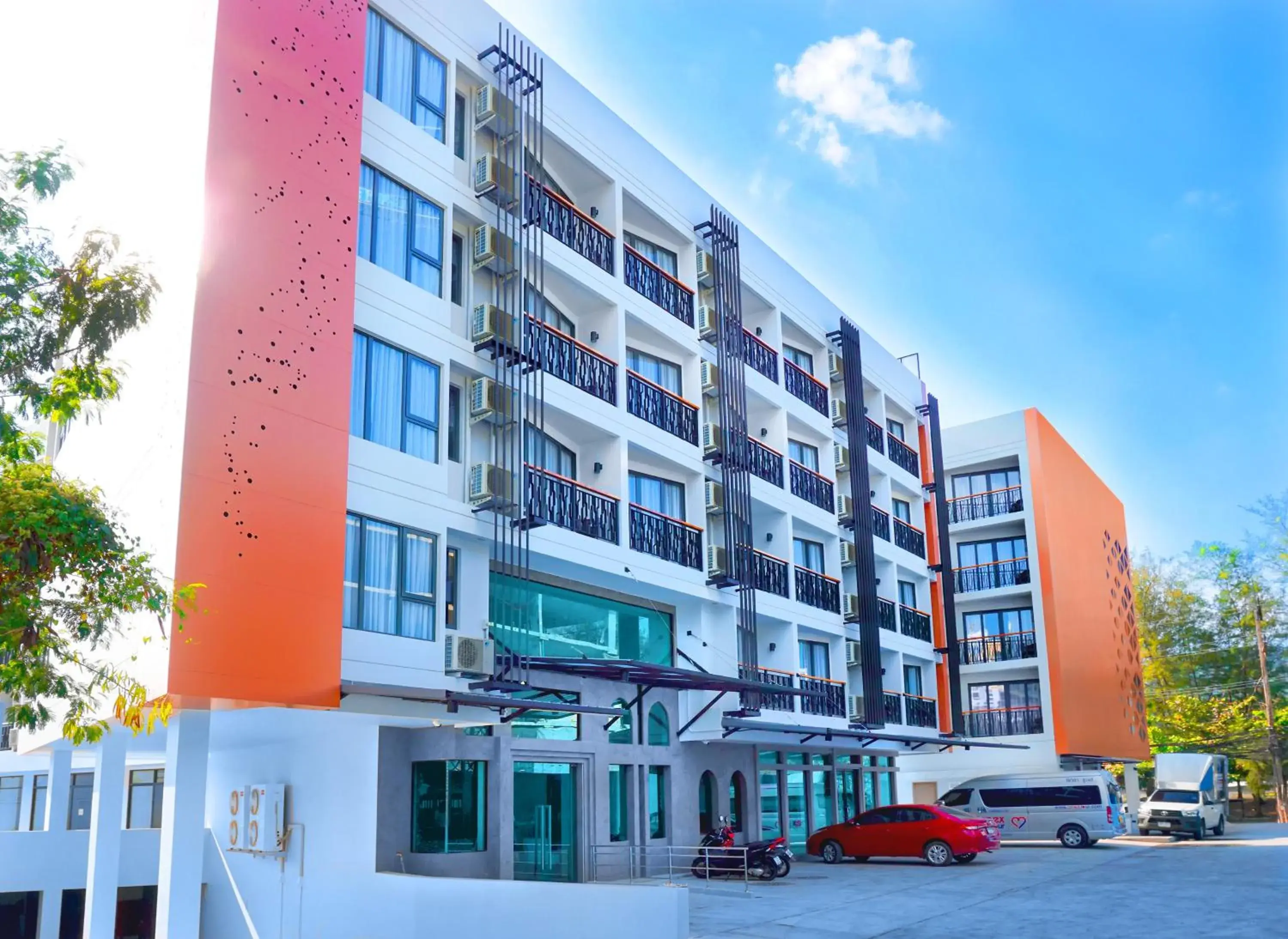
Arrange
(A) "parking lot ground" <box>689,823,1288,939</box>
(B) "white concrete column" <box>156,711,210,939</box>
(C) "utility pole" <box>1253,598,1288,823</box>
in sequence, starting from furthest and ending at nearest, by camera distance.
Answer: (C) "utility pole" <box>1253,598,1288,823</box> < (A) "parking lot ground" <box>689,823,1288,939</box> < (B) "white concrete column" <box>156,711,210,939</box>

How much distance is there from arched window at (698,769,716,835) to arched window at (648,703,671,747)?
192 cm

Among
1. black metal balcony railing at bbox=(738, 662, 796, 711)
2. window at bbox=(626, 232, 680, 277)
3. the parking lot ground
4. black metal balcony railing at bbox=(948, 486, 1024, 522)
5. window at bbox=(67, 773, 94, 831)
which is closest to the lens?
the parking lot ground

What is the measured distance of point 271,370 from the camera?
15.7 metres

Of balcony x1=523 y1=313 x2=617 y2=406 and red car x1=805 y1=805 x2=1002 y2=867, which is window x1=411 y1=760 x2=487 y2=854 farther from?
red car x1=805 y1=805 x2=1002 y2=867

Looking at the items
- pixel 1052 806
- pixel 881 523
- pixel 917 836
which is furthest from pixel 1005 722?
pixel 917 836

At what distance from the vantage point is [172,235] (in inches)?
613

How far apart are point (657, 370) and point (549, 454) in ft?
16.1

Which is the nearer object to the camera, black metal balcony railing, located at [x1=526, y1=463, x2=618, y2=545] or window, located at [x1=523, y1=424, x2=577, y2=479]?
black metal balcony railing, located at [x1=526, y1=463, x2=618, y2=545]

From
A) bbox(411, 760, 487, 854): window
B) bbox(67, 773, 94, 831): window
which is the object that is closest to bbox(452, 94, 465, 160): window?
bbox(411, 760, 487, 854): window

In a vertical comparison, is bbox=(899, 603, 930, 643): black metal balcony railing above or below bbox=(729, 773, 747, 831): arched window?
above

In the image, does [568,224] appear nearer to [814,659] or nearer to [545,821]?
[545,821]

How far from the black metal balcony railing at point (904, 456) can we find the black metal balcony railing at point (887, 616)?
504 cm

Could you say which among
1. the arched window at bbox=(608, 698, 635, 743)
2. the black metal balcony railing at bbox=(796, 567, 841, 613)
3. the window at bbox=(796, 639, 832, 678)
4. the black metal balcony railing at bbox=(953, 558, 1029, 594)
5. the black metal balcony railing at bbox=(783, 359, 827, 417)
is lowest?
the arched window at bbox=(608, 698, 635, 743)

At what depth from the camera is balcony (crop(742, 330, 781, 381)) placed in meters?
28.8
